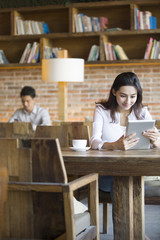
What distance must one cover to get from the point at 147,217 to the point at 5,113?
3690 mm

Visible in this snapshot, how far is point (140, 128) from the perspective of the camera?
Result: 2926mm

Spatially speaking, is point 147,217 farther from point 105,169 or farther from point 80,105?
point 80,105

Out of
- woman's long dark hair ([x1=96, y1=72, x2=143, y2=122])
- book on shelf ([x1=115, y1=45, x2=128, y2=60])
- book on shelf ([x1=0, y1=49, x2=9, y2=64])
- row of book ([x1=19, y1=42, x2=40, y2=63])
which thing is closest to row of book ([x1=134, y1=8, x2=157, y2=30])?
book on shelf ([x1=115, y1=45, x2=128, y2=60])

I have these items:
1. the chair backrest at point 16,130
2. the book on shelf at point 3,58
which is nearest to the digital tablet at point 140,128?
the chair backrest at point 16,130

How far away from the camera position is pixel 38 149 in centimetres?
197

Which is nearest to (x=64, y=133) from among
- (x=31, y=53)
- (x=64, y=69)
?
(x=64, y=69)

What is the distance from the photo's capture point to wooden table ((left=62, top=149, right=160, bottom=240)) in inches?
94.6

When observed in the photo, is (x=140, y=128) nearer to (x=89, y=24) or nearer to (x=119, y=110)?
(x=119, y=110)

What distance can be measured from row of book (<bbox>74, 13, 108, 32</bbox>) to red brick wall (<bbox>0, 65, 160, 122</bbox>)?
2.09 ft

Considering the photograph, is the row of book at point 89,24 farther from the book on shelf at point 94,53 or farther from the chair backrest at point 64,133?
the chair backrest at point 64,133

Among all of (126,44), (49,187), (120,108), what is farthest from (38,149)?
(126,44)

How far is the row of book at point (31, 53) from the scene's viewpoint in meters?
6.68

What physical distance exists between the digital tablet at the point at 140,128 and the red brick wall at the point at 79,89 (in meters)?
3.67

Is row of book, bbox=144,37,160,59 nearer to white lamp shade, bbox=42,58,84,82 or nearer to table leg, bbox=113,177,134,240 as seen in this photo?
white lamp shade, bbox=42,58,84,82
